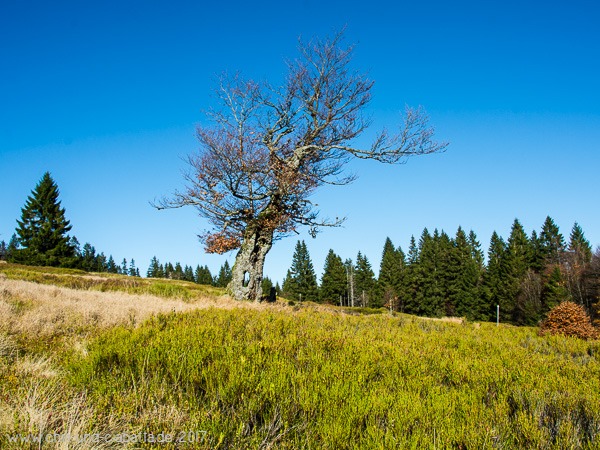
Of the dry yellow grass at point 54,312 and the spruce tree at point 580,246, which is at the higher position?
the spruce tree at point 580,246

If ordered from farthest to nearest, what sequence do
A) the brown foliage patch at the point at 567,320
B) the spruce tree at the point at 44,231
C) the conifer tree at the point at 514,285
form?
1. the conifer tree at the point at 514,285
2. the spruce tree at the point at 44,231
3. the brown foliage patch at the point at 567,320

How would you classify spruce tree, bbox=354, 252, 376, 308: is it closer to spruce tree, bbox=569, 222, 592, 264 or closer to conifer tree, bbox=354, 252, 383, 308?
conifer tree, bbox=354, 252, 383, 308

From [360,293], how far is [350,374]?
82761mm

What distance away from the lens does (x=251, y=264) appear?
13.4 metres

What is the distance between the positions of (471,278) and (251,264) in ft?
196

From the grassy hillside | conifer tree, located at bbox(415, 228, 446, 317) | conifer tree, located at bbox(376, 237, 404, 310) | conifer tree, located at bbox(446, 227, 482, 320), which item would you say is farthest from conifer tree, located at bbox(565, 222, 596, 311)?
the grassy hillside

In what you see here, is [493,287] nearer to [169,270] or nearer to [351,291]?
[351,291]

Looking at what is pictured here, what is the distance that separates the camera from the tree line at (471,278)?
50000 mm

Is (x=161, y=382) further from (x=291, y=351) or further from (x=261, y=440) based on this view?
(x=291, y=351)

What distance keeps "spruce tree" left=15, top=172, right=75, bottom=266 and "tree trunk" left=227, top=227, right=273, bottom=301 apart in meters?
42.2

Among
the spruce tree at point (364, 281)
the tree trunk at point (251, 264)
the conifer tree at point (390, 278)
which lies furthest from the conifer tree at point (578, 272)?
the tree trunk at point (251, 264)

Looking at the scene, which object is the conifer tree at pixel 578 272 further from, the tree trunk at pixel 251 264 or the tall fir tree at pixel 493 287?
the tree trunk at pixel 251 264

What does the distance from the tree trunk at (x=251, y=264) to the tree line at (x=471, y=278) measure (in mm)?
45243

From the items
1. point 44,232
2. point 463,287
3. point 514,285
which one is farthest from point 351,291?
point 44,232
